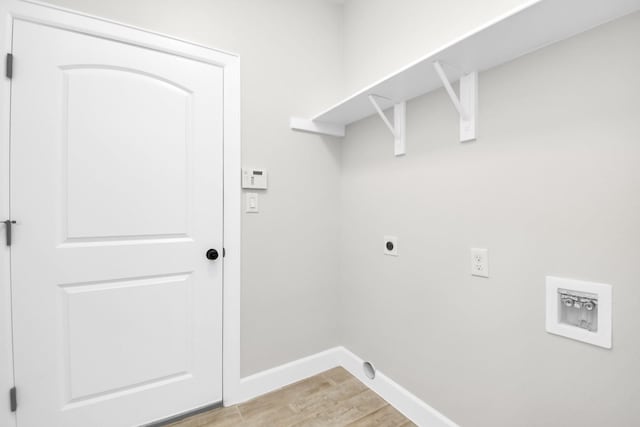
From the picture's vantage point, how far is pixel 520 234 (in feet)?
3.60

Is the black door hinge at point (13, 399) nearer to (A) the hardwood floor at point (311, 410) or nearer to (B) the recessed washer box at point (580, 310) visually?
(A) the hardwood floor at point (311, 410)

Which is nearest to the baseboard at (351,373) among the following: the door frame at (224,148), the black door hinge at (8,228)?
the door frame at (224,148)

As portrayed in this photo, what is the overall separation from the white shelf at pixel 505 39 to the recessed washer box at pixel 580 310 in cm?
87

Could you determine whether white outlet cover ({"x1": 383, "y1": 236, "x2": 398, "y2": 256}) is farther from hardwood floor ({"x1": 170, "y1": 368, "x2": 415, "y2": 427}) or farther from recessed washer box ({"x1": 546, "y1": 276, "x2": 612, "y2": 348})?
hardwood floor ({"x1": 170, "y1": 368, "x2": 415, "y2": 427})

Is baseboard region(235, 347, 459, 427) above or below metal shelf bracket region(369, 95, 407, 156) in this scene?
below

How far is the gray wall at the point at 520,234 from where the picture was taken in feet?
2.87

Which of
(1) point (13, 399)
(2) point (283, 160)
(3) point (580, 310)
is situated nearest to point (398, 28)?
(2) point (283, 160)

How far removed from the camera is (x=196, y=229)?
5.11ft

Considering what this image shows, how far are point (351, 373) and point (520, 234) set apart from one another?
1.47 metres

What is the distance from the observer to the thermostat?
169cm

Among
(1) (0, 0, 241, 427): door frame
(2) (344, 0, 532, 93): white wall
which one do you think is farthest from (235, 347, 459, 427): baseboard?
(2) (344, 0, 532, 93): white wall

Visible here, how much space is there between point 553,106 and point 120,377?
7.49 ft

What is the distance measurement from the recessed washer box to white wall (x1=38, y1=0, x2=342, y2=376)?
131 cm

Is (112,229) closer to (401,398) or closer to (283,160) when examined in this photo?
(283,160)
